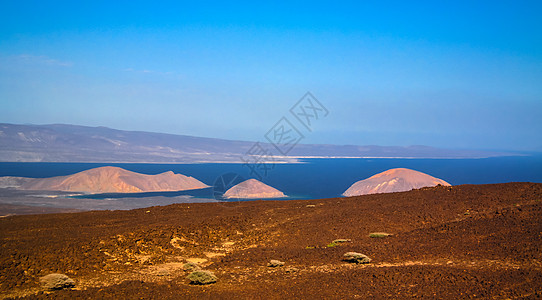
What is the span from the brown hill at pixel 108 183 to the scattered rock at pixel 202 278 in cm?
5923

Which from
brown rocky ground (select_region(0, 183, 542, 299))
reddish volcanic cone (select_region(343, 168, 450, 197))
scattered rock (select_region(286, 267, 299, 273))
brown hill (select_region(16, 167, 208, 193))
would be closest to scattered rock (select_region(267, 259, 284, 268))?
brown rocky ground (select_region(0, 183, 542, 299))

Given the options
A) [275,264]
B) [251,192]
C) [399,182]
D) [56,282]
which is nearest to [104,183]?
[251,192]

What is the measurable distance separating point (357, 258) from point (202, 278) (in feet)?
13.8

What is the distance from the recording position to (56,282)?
33.0 feet

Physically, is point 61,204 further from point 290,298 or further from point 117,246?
point 290,298

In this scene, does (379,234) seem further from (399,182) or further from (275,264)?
(399,182)

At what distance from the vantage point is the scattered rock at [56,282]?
10.0 metres

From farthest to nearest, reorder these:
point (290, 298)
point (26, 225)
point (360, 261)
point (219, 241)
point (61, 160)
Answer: point (61, 160), point (26, 225), point (219, 241), point (360, 261), point (290, 298)

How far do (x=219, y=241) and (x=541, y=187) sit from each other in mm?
13535

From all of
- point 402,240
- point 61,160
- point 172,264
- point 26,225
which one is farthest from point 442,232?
point 61,160

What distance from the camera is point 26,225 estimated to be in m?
18.0

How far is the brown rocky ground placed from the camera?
32.0 feet

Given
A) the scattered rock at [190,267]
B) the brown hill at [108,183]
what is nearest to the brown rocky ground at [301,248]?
the scattered rock at [190,267]

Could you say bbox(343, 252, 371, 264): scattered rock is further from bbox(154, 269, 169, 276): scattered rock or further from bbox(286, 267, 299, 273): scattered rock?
bbox(154, 269, 169, 276): scattered rock
